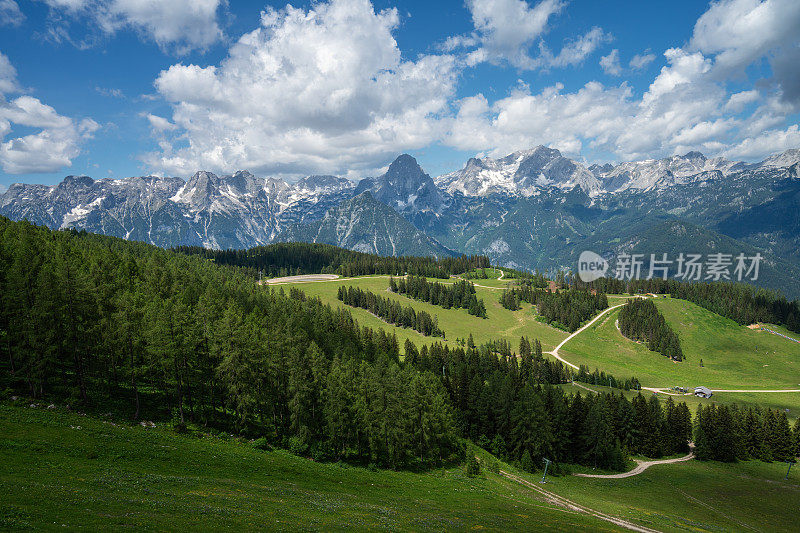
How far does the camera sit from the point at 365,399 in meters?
57.4

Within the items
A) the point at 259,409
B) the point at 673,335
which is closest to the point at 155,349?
the point at 259,409

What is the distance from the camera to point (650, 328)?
599ft

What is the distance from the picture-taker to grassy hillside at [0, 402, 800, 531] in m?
22.3

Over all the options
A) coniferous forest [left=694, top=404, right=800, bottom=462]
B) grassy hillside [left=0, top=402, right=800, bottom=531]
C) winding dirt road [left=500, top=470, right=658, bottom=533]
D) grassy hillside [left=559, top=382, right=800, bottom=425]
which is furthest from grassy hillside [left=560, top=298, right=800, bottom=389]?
winding dirt road [left=500, top=470, right=658, bottom=533]

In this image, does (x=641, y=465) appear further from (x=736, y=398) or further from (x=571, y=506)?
(x=736, y=398)

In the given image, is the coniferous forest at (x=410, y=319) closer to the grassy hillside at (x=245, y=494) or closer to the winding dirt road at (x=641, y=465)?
the winding dirt road at (x=641, y=465)

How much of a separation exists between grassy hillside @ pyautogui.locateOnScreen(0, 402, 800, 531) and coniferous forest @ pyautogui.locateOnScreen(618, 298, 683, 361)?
399 ft

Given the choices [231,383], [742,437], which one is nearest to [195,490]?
[231,383]

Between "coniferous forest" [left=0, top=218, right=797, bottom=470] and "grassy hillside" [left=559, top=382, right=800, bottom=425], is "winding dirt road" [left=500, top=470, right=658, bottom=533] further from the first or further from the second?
"grassy hillside" [left=559, top=382, right=800, bottom=425]

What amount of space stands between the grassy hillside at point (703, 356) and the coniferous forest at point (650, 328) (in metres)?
3.59

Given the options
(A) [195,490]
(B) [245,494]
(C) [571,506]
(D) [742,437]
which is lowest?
(C) [571,506]

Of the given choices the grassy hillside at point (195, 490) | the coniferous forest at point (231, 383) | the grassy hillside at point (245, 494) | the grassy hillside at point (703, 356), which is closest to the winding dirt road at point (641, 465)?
the coniferous forest at point (231, 383)

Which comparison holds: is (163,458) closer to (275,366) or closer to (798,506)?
(275,366)

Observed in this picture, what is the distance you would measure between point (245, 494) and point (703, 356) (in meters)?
214
